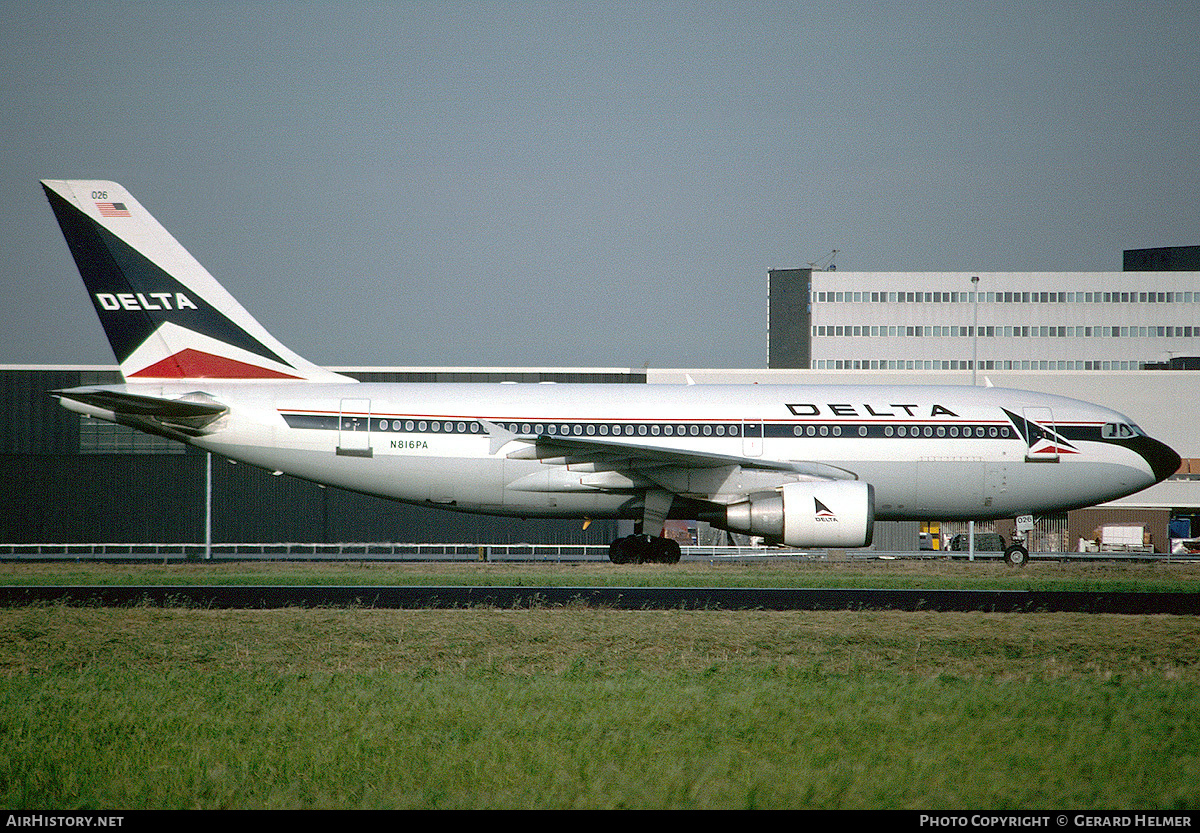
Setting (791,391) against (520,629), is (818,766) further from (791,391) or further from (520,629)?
(791,391)

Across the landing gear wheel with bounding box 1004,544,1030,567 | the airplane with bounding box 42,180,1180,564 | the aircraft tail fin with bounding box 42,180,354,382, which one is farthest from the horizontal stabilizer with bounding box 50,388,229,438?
the landing gear wheel with bounding box 1004,544,1030,567

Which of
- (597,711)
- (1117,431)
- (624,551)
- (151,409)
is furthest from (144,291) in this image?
(1117,431)

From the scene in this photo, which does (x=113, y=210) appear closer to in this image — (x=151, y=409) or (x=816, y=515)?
(x=151, y=409)

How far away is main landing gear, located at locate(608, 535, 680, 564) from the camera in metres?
26.4

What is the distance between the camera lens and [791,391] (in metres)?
26.0

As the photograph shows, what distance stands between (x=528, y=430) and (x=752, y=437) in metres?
5.24

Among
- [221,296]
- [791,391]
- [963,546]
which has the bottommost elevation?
[963,546]

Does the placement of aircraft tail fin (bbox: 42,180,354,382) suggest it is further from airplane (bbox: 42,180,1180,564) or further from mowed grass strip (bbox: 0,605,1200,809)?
mowed grass strip (bbox: 0,605,1200,809)

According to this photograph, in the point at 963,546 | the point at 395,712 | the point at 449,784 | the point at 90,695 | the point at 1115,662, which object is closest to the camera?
the point at 449,784

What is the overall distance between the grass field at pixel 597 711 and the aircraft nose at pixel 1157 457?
39.2 ft

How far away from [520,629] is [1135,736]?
25.5 feet

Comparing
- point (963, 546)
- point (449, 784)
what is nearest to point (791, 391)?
point (449, 784)

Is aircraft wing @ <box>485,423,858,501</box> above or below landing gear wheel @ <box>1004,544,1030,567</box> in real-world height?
above

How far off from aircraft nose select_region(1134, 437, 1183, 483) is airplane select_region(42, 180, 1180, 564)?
422 mm
